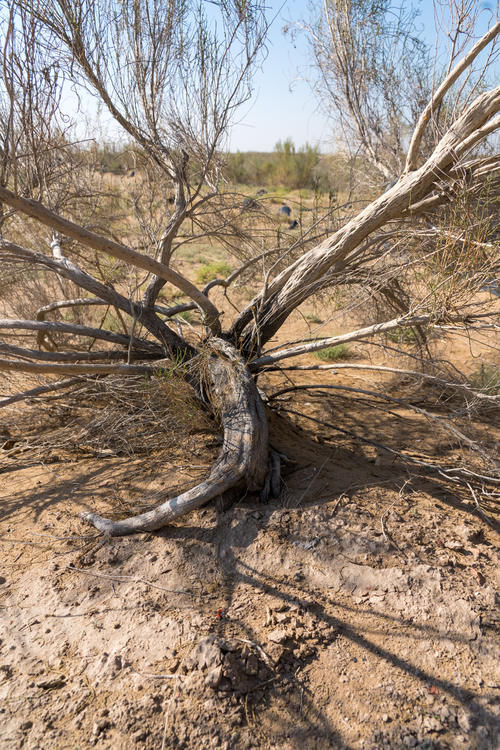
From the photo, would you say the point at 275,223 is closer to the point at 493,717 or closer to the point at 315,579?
the point at 315,579

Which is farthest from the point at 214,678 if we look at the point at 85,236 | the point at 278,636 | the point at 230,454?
the point at 85,236

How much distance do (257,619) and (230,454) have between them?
98 cm

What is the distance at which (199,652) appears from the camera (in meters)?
2.14

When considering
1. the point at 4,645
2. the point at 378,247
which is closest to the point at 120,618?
the point at 4,645

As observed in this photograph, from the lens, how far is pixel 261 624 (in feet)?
7.63

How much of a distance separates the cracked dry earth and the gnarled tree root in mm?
106

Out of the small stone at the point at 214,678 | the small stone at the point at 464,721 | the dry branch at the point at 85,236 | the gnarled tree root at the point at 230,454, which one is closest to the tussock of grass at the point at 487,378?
the gnarled tree root at the point at 230,454

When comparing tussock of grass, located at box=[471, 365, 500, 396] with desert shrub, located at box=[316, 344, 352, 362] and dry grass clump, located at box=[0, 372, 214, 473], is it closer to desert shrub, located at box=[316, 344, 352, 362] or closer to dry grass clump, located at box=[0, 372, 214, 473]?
desert shrub, located at box=[316, 344, 352, 362]

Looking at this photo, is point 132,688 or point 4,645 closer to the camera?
point 132,688

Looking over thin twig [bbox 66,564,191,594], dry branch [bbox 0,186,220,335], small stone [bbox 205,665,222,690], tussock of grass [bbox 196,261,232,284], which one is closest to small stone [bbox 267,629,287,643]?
small stone [bbox 205,665,222,690]

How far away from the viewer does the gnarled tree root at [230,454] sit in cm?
281

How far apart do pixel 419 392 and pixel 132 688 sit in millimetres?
4279

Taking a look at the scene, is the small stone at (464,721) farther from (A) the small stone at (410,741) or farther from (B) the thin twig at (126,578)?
(B) the thin twig at (126,578)

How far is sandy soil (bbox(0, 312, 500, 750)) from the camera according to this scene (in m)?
1.95
